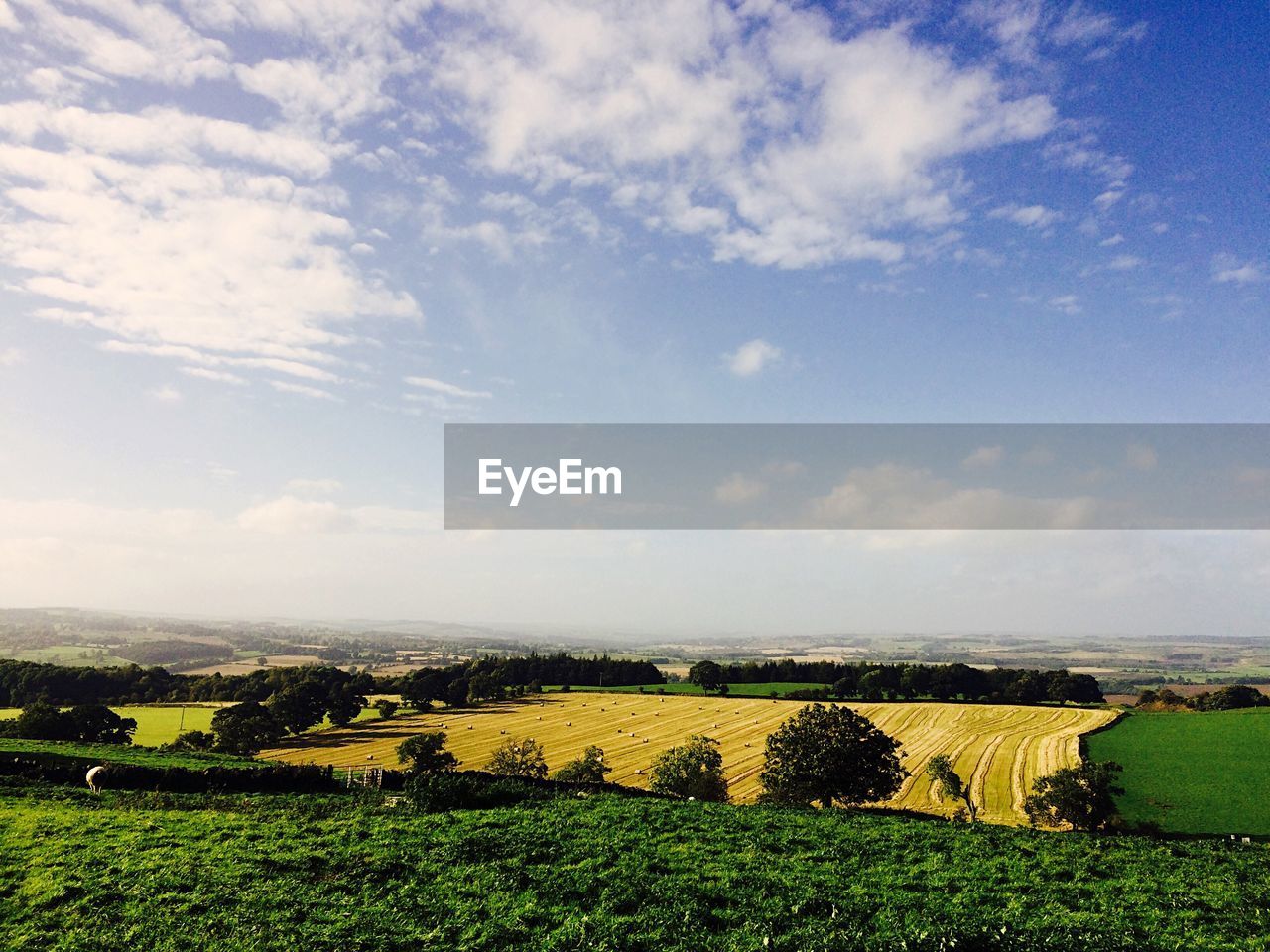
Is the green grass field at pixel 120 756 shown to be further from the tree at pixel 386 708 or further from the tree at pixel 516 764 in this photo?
the tree at pixel 386 708

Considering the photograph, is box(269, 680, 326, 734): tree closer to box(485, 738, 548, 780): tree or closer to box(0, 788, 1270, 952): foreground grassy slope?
box(485, 738, 548, 780): tree

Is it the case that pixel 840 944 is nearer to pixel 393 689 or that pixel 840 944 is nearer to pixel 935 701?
pixel 935 701

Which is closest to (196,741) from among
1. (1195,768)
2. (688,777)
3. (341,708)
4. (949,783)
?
(341,708)

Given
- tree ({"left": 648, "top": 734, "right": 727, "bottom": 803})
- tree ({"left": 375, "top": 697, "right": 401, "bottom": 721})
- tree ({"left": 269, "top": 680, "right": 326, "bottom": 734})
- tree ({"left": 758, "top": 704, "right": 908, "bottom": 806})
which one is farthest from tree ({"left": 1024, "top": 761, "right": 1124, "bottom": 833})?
tree ({"left": 375, "top": 697, "right": 401, "bottom": 721})

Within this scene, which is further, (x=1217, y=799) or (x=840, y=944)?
(x=1217, y=799)

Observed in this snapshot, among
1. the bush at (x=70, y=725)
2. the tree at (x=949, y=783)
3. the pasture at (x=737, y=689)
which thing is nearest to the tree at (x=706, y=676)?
the pasture at (x=737, y=689)

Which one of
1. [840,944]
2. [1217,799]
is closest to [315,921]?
[840,944]
